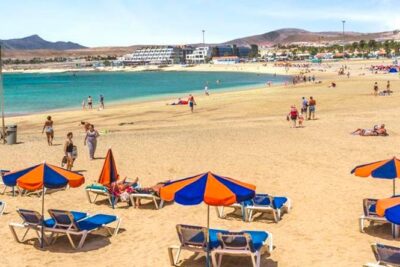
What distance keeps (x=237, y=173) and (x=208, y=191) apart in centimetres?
794

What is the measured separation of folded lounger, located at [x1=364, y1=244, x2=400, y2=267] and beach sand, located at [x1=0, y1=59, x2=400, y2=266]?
2.28 feet

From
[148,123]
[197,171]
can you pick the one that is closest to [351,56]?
[148,123]

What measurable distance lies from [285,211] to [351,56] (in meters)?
195

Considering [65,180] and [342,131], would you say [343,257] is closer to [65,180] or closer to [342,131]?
[65,180]

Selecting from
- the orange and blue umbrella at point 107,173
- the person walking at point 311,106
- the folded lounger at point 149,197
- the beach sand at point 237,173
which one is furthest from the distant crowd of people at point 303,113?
the orange and blue umbrella at point 107,173

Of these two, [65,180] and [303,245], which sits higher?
[65,180]

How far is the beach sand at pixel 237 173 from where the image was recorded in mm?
9398

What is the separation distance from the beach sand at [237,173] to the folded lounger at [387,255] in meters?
0.69

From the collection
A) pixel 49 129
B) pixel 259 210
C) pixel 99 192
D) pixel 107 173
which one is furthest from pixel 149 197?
pixel 49 129

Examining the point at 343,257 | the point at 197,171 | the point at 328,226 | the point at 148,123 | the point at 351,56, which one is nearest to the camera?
the point at 343,257

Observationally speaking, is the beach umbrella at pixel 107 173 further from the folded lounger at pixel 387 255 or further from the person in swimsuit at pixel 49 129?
the person in swimsuit at pixel 49 129

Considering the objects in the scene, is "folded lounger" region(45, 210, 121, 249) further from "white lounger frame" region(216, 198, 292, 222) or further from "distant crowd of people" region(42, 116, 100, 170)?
"distant crowd of people" region(42, 116, 100, 170)

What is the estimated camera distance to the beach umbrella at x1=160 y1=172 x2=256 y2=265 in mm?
7660

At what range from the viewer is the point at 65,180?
30.1ft
